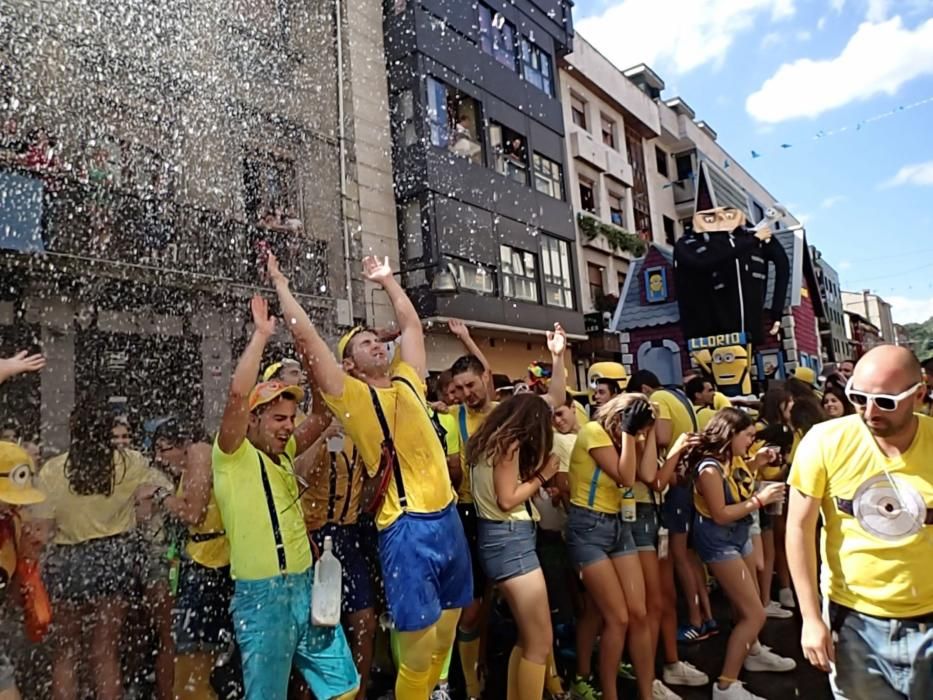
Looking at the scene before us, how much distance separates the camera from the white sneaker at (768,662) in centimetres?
436

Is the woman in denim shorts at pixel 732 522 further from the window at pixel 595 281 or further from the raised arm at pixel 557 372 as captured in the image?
the window at pixel 595 281

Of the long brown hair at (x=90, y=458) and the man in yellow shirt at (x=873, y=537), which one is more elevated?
the long brown hair at (x=90, y=458)

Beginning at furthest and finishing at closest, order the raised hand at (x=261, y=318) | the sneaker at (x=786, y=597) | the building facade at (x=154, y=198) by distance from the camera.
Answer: the building facade at (x=154, y=198) → the sneaker at (x=786, y=597) → the raised hand at (x=261, y=318)

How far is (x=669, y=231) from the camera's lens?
2909 centimetres

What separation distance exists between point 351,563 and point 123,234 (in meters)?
8.01

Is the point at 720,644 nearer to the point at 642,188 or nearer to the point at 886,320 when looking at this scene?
the point at 642,188

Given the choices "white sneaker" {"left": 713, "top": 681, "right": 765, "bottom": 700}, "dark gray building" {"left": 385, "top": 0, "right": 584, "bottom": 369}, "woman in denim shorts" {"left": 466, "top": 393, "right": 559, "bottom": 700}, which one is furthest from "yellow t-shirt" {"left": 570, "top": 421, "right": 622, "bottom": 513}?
"dark gray building" {"left": 385, "top": 0, "right": 584, "bottom": 369}

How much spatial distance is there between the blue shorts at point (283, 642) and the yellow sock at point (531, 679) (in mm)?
811

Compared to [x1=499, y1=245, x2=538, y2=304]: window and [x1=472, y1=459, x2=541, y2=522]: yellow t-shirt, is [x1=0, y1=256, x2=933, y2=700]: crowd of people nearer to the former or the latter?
[x1=472, y1=459, x2=541, y2=522]: yellow t-shirt

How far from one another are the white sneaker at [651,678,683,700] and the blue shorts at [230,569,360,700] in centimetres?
189

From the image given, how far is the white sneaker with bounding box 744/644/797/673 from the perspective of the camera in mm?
4355

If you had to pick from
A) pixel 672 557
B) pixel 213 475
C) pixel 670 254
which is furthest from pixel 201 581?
pixel 670 254

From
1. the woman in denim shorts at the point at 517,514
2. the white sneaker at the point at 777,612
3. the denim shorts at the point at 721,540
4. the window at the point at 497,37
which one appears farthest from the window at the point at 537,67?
the woman in denim shorts at the point at 517,514

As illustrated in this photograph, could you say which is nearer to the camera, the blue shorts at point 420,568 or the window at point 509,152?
the blue shorts at point 420,568
